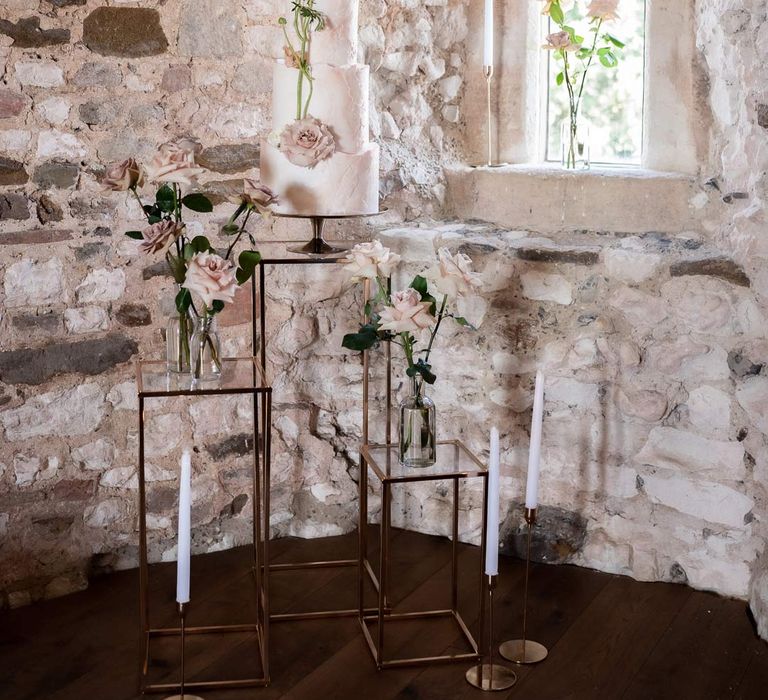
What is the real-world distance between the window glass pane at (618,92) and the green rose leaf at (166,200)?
4.48 ft

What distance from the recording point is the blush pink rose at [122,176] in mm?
2146

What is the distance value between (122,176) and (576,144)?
145cm

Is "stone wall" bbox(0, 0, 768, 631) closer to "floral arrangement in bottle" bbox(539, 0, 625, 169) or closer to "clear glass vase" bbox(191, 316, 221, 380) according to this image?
"floral arrangement in bottle" bbox(539, 0, 625, 169)

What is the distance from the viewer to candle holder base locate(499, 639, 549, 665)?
2354mm

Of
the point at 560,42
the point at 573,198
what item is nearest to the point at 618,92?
the point at 560,42

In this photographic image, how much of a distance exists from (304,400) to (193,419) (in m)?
0.32

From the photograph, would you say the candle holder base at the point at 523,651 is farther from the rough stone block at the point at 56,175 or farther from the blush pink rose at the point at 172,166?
the rough stone block at the point at 56,175

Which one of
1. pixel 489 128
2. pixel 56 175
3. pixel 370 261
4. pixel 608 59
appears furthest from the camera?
pixel 489 128

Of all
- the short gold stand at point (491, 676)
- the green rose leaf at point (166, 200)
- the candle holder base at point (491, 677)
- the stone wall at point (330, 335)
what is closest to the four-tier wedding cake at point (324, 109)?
the green rose leaf at point (166, 200)

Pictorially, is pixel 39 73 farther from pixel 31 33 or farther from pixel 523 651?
pixel 523 651

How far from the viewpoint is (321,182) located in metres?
2.39

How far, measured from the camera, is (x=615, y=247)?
2.65 metres

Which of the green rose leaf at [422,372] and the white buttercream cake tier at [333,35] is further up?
the white buttercream cake tier at [333,35]

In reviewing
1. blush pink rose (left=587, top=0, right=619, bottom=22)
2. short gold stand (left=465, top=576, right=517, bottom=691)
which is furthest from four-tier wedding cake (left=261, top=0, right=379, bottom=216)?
short gold stand (left=465, top=576, right=517, bottom=691)
